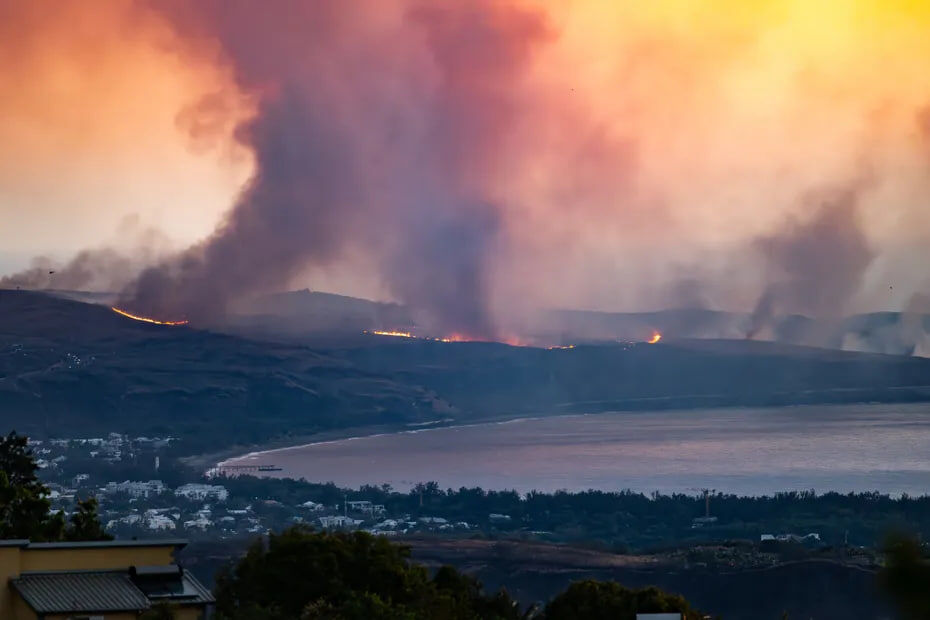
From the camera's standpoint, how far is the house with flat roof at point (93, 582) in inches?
981

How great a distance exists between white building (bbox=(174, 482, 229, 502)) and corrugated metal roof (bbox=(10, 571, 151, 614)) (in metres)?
79.8

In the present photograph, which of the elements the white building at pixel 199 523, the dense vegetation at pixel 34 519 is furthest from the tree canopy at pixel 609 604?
the white building at pixel 199 523

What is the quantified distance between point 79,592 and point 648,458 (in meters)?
135

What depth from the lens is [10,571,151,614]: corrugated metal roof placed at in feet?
81.1

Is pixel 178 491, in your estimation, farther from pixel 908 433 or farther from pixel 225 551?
pixel 908 433

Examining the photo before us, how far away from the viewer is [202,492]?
11006 centimetres

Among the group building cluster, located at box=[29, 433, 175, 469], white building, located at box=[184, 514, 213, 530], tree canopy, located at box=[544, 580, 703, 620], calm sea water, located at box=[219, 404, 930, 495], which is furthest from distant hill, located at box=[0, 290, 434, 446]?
tree canopy, located at box=[544, 580, 703, 620]

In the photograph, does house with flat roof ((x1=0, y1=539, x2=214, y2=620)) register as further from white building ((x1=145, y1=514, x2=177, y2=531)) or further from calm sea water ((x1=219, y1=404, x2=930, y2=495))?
calm sea water ((x1=219, y1=404, x2=930, y2=495))

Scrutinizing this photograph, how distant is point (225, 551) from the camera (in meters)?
71.5

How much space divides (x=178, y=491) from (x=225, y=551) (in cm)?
4150

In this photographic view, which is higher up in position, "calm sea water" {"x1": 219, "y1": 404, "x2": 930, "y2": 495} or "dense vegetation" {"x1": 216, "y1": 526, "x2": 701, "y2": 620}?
"calm sea water" {"x1": 219, "y1": 404, "x2": 930, "y2": 495}

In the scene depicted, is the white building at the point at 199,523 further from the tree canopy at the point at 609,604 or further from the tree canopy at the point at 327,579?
the tree canopy at the point at 609,604

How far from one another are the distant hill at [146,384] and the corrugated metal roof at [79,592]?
126 meters

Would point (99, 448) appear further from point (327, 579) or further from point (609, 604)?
point (609, 604)
